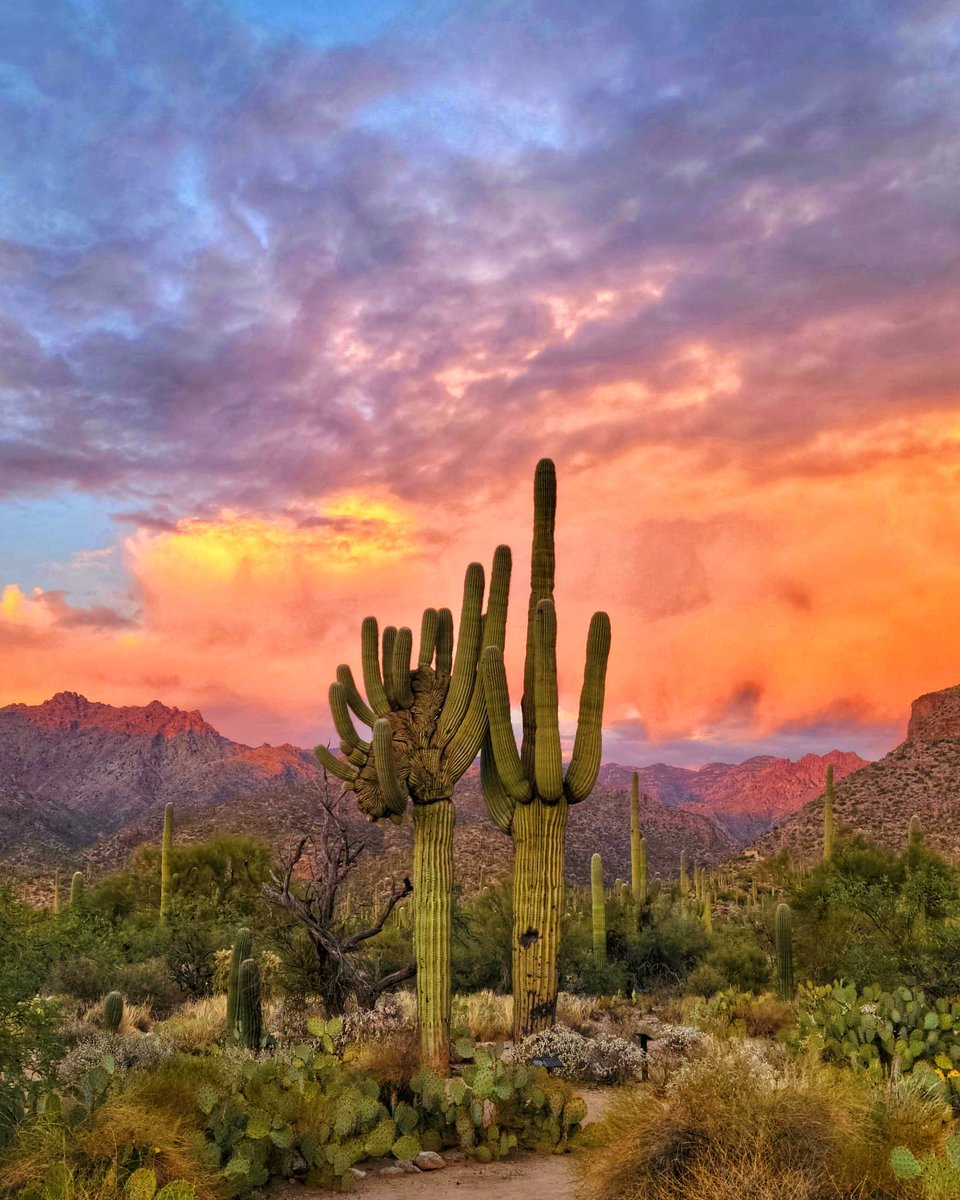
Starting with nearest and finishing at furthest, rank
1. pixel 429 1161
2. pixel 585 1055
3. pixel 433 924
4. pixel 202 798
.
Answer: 1. pixel 429 1161
2. pixel 585 1055
3. pixel 433 924
4. pixel 202 798

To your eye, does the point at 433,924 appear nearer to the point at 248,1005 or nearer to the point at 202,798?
the point at 248,1005

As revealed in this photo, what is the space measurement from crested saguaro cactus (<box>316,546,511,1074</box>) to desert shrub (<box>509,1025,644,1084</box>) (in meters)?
1.14

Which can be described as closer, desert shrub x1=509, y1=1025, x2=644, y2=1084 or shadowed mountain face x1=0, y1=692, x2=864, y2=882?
desert shrub x1=509, y1=1025, x2=644, y2=1084

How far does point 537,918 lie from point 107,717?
167443mm

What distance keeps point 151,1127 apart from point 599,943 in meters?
15.4

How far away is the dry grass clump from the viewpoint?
724 centimetres

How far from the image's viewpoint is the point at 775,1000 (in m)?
18.7

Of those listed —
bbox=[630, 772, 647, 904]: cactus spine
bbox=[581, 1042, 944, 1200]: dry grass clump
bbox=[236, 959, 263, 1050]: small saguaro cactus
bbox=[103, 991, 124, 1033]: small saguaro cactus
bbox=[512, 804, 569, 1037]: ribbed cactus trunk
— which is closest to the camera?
bbox=[581, 1042, 944, 1200]: dry grass clump

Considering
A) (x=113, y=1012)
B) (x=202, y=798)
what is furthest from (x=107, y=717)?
(x=113, y=1012)

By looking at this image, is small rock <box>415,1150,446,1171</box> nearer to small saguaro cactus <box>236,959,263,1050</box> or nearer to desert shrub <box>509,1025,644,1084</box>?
desert shrub <box>509,1025,644,1084</box>

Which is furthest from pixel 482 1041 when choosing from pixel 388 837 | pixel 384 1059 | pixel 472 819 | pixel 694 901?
pixel 472 819

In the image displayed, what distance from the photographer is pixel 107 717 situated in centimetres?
16862

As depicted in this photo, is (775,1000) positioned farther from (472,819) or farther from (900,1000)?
(472,819)

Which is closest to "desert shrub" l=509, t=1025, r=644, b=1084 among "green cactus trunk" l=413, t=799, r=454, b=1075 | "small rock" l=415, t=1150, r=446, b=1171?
"green cactus trunk" l=413, t=799, r=454, b=1075
